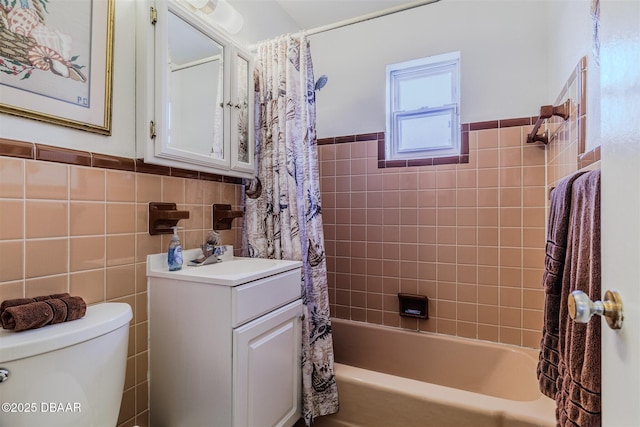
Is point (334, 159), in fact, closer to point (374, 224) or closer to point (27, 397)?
point (374, 224)

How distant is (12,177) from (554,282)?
1.60 meters

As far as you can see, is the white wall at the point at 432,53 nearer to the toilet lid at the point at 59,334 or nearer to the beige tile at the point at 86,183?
the beige tile at the point at 86,183

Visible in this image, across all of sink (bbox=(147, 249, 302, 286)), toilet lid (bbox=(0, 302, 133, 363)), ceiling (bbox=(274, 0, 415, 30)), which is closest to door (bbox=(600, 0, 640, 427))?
sink (bbox=(147, 249, 302, 286))

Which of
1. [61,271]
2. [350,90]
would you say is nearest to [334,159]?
[350,90]

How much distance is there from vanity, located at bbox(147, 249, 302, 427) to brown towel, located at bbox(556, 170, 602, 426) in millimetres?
954

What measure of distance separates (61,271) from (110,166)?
387mm

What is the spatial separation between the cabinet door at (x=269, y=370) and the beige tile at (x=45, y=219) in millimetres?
659

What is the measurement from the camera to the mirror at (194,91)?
1.32 metres

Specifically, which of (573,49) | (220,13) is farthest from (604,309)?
(220,13)

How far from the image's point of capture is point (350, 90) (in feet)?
7.41

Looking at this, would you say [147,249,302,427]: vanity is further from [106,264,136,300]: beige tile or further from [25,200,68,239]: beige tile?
[25,200,68,239]: beige tile

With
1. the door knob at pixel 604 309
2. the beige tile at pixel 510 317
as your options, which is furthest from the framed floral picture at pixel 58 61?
the beige tile at pixel 510 317

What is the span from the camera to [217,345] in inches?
43.9

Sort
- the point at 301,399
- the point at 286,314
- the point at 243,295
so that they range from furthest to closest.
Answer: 1. the point at 301,399
2. the point at 286,314
3. the point at 243,295
